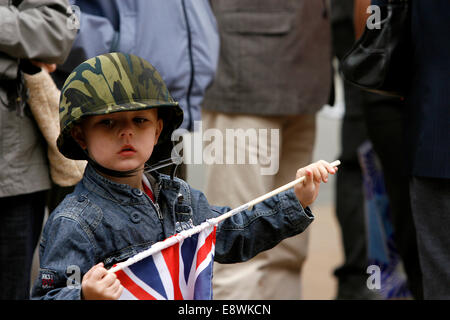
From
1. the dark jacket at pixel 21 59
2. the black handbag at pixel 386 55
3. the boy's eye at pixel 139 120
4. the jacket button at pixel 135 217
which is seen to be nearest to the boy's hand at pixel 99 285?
the jacket button at pixel 135 217

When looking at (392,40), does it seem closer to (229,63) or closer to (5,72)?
(229,63)

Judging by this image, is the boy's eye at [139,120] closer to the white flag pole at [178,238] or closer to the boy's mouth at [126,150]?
the boy's mouth at [126,150]

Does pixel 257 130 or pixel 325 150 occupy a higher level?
pixel 257 130

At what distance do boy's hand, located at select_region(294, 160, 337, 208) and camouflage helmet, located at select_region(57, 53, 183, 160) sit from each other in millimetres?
424

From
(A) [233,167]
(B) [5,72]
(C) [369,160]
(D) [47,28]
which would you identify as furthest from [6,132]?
(C) [369,160]

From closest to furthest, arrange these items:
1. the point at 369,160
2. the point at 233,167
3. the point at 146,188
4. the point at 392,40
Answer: the point at 146,188
the point at 392,40
the point at 233,167
the point at 369,160

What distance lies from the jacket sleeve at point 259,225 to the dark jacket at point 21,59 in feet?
2.64

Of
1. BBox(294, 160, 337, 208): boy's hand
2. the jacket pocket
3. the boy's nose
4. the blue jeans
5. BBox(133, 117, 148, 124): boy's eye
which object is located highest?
BBox(133, 117, 148, 124): boy's eye

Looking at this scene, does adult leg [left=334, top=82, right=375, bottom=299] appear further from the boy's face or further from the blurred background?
the boy's face

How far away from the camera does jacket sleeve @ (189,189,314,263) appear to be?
7.47 feet

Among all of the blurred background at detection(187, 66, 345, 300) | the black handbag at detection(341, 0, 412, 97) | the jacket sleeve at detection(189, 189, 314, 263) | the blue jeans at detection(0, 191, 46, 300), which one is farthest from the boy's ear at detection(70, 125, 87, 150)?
the black handbag at detection(341, 0, 412, 97)

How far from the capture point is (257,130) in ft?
12.2

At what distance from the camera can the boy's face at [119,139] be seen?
7.04 feet

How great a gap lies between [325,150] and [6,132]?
20.6ft
